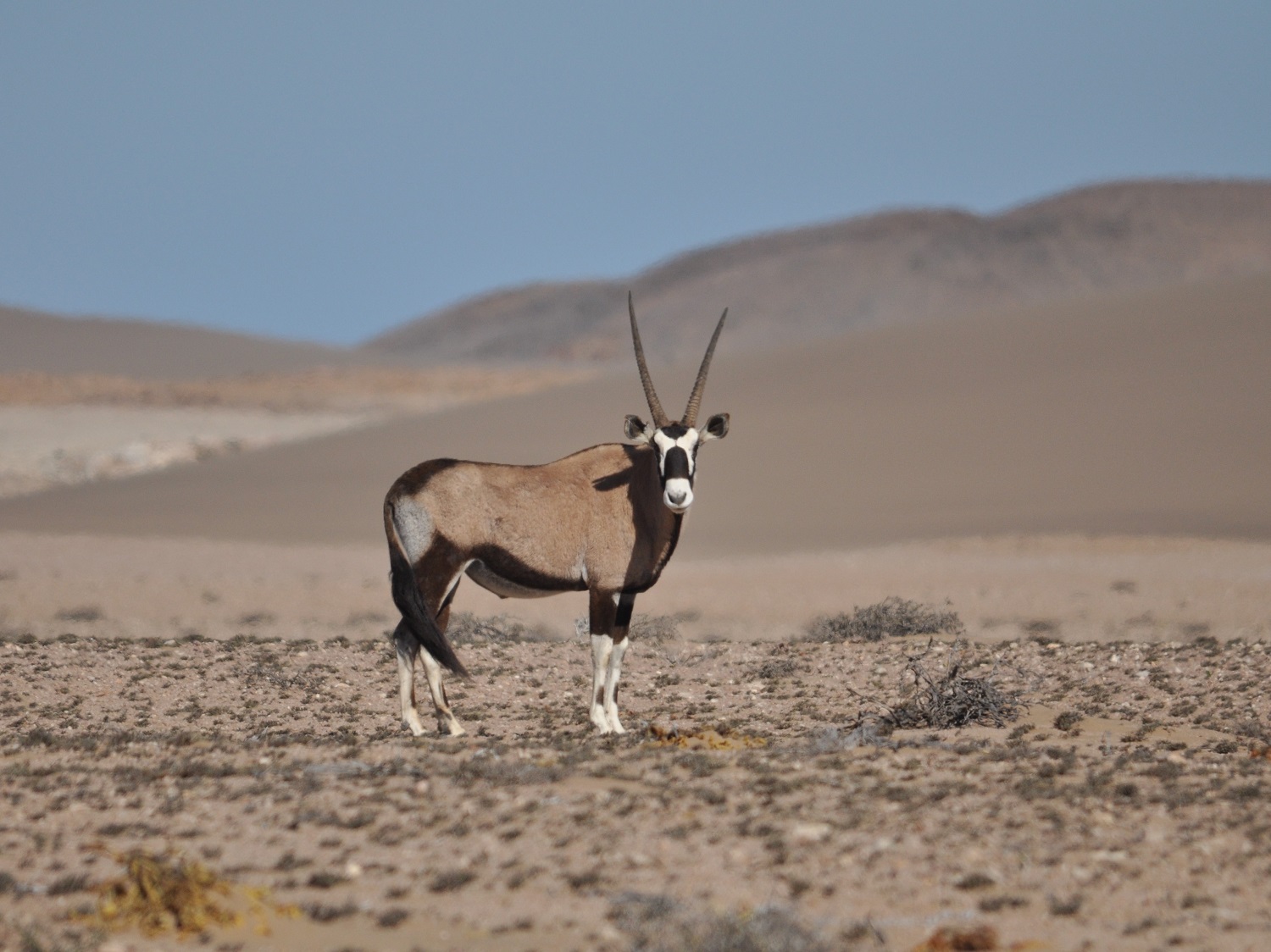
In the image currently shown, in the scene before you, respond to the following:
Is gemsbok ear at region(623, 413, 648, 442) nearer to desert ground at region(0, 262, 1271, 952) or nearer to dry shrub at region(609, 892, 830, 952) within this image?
desert ground at region(0, 262, 1271, 952)

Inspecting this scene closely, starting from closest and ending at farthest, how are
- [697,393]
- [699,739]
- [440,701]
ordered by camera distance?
[699,739] → [440,701] → [697,393]

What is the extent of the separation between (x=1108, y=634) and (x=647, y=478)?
11.0 metres

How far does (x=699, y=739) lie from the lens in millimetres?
9969

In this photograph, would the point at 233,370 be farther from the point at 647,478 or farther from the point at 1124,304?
the point at 647,478

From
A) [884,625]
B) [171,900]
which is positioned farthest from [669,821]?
[884,625]

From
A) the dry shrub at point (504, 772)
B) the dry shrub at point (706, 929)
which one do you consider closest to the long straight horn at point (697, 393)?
the dry shrub at point (504, 772)

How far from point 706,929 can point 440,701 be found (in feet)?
16.8

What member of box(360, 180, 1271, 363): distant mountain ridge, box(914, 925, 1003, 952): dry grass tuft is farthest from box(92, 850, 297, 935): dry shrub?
box(360, 180, 1271, 363): distant mountain ridge

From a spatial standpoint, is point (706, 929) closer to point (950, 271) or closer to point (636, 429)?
point (636, 429)

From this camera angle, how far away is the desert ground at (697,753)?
20.2 feet

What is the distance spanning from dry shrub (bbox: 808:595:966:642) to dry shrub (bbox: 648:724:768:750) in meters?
6.26

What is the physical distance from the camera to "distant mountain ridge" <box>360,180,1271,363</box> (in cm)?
16850

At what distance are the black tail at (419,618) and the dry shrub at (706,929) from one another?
423 centimetres

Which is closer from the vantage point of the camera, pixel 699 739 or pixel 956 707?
pixel 699 739
